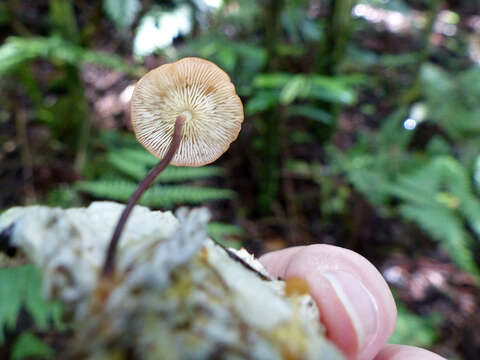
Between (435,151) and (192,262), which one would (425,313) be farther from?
(192,262)

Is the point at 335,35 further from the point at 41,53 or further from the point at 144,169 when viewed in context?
the point at 41,53

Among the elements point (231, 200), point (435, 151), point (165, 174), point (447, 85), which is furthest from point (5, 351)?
point (447, 85)

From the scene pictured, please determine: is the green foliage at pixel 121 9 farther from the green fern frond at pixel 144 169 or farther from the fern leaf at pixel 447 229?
the fern leaf at pixel 447 229

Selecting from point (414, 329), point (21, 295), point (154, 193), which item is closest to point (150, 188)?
point (154, 193)

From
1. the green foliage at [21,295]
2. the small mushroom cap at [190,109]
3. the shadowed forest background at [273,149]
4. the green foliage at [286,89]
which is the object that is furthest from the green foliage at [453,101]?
the green foliage at [21,295]

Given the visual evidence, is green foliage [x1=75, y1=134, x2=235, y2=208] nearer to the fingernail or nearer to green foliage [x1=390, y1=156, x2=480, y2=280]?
the fingernail
